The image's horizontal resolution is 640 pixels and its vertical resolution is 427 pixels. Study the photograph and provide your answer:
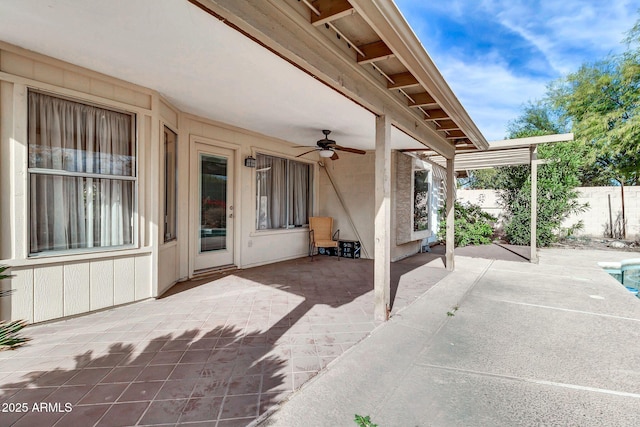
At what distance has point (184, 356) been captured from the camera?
2.31 m

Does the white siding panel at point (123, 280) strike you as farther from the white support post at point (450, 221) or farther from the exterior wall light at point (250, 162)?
the white support post at point (450, 221)

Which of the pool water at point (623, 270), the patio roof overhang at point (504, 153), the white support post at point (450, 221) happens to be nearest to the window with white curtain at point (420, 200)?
the patio roof overhang at point (504, 153)

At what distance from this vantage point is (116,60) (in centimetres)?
273

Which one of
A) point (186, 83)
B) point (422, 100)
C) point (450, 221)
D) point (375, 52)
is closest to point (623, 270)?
point (450, 221)

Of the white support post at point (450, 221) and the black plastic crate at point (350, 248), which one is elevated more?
the white support post at point (450, 221)

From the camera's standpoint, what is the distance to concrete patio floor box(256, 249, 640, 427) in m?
1.71

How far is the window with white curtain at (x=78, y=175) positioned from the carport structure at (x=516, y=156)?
5850 mm

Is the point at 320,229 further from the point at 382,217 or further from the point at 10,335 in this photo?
the point at 10,335

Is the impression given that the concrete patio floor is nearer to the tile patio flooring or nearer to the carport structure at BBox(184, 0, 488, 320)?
the tile patio flooring

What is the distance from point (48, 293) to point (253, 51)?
9.95ft

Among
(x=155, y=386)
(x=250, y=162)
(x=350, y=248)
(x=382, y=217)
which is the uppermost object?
(x=250, y=162)

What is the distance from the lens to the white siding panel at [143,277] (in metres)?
3.44

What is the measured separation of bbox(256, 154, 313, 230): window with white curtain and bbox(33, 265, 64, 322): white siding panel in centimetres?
325

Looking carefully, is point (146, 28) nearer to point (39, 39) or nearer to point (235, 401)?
point (39, 39)
